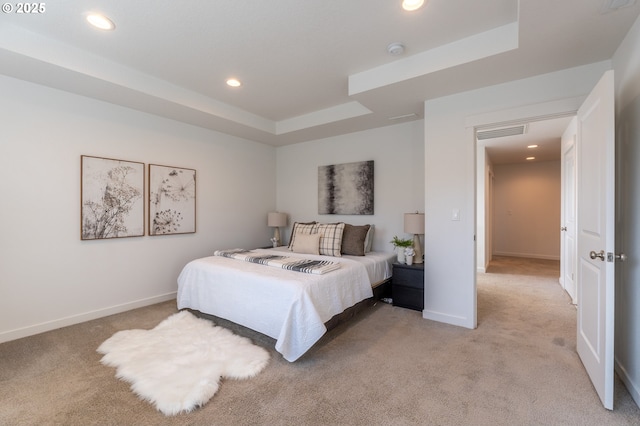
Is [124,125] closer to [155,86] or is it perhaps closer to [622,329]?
[155,86]

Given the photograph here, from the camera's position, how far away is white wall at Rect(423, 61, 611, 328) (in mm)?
2787

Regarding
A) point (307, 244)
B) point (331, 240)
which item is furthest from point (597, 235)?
point (307, 244)

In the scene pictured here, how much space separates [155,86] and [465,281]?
12.4 feet

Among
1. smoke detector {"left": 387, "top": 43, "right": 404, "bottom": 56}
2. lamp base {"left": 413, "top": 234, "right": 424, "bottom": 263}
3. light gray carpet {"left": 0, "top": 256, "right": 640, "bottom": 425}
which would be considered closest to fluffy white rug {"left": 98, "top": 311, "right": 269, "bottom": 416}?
light gray carpet {"left": 0, "top": 256, "right": 640, "bottom": 425}

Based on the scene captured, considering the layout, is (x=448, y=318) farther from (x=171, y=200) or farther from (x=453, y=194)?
(x=171, y=200)

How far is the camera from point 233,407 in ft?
5.66

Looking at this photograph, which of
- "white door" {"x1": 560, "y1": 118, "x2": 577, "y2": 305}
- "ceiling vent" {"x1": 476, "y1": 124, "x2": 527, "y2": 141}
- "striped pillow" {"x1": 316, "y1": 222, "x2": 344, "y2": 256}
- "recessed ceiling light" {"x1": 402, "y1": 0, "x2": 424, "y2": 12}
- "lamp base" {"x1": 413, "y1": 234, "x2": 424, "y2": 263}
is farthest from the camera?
"ceiling vent" {"x1": 476, "y1": 124, "x2": 527, "y2": 141}

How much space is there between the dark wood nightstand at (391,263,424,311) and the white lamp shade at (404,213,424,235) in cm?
41

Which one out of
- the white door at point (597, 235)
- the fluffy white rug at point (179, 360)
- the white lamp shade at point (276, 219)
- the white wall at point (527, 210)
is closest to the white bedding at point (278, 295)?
the fluffy white rug at point (179, 360)

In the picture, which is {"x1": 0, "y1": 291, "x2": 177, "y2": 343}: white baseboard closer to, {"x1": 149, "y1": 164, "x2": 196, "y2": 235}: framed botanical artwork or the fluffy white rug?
the fluffy white rug

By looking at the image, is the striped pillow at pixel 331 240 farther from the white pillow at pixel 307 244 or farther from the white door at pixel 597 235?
the white door at pixel 597 235

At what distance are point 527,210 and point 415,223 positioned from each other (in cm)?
559

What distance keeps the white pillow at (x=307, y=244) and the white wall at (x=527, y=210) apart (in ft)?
20.0

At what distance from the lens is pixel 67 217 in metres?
2.90
